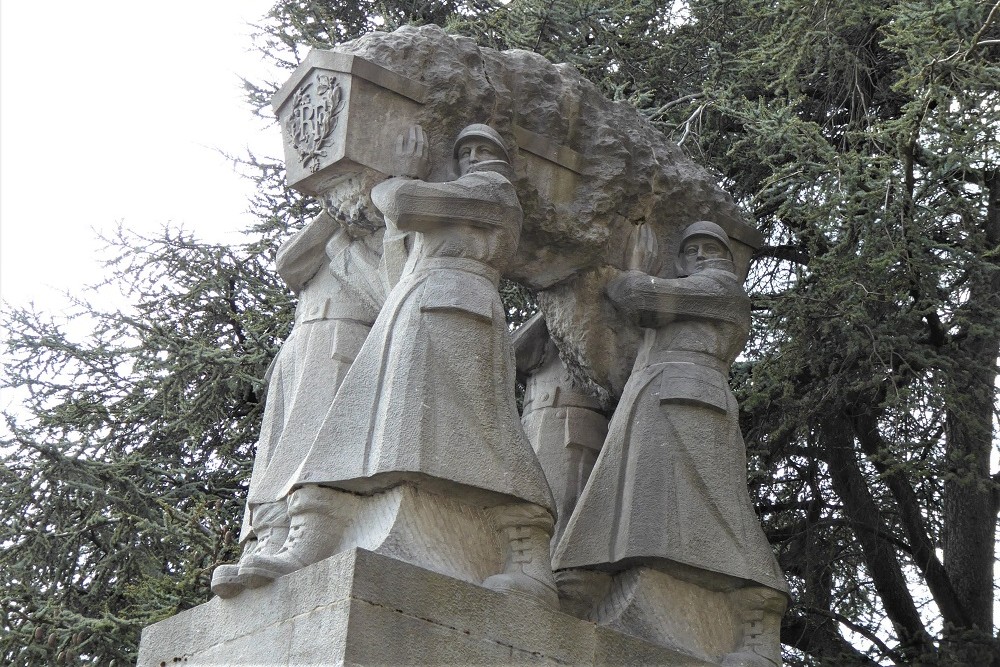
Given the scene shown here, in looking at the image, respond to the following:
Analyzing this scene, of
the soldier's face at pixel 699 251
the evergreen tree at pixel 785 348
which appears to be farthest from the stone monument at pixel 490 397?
the evergreen tree at pixel 785 348

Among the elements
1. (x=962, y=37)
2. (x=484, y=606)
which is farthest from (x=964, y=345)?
(x=484, y=606)

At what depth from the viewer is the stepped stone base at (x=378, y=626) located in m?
5.09

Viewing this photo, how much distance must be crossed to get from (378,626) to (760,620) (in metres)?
2.08

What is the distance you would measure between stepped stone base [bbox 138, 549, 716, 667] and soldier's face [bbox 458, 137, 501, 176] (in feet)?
6.23

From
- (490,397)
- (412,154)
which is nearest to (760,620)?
(490,397)

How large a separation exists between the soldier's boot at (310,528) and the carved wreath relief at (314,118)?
1.52 meters

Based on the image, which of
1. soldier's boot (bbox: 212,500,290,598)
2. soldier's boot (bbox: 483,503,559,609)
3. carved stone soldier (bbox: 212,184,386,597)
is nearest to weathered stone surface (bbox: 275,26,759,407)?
carved stone soldier (bbox: 212,184,386,597)

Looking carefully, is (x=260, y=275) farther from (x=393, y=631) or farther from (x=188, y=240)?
(x=393, y=631)

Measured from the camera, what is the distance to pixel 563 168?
23.4 feet

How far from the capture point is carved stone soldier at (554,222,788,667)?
6.44m

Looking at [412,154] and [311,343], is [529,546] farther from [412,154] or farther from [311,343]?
[412,154]

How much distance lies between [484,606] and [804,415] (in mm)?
4186

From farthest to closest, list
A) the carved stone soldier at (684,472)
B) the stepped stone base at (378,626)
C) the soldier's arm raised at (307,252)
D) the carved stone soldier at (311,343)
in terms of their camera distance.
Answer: the soldier's arm raised at (307,252)
the carved stone soldier at (684,472)
the carved stone soldier at (311,343)
the stepped stone base at (378,626)

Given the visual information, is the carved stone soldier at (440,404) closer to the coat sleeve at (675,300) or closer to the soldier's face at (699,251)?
the coat sleeve at (675,300)
